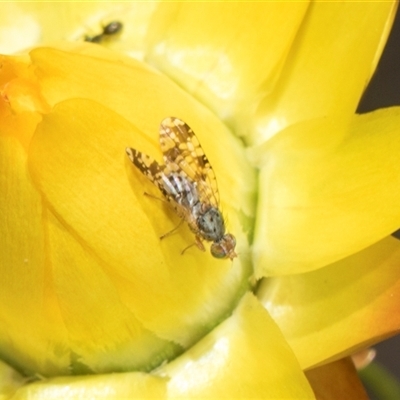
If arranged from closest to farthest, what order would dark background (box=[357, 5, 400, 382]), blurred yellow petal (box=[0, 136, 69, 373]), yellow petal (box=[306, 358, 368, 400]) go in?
blurred yellow petal (box=[0, 136, 69, 373]) < yellow petal (box=[306, 358, 368, 400]) < dark background (box=[357, 5, 400, 382])

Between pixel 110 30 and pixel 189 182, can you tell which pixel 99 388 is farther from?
pixel 110 30

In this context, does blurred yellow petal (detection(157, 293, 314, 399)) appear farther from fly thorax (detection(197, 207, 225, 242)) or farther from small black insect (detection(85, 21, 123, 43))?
small black insect (detection(85, 21, 123, 43))

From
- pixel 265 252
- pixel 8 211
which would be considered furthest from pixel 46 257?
pixel 265 252

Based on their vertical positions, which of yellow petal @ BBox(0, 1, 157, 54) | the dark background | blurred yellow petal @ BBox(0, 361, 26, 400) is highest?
the dark background

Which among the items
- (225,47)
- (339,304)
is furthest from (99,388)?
(225,47)

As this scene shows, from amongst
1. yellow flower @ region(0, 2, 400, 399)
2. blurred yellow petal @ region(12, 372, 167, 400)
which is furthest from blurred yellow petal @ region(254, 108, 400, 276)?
blurred yellow petal @ region(12, 372, 167, 400)

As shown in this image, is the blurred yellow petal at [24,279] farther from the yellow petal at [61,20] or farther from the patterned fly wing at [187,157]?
the yellow petal at [61,20]

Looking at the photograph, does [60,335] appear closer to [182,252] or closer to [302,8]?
[182,252]
